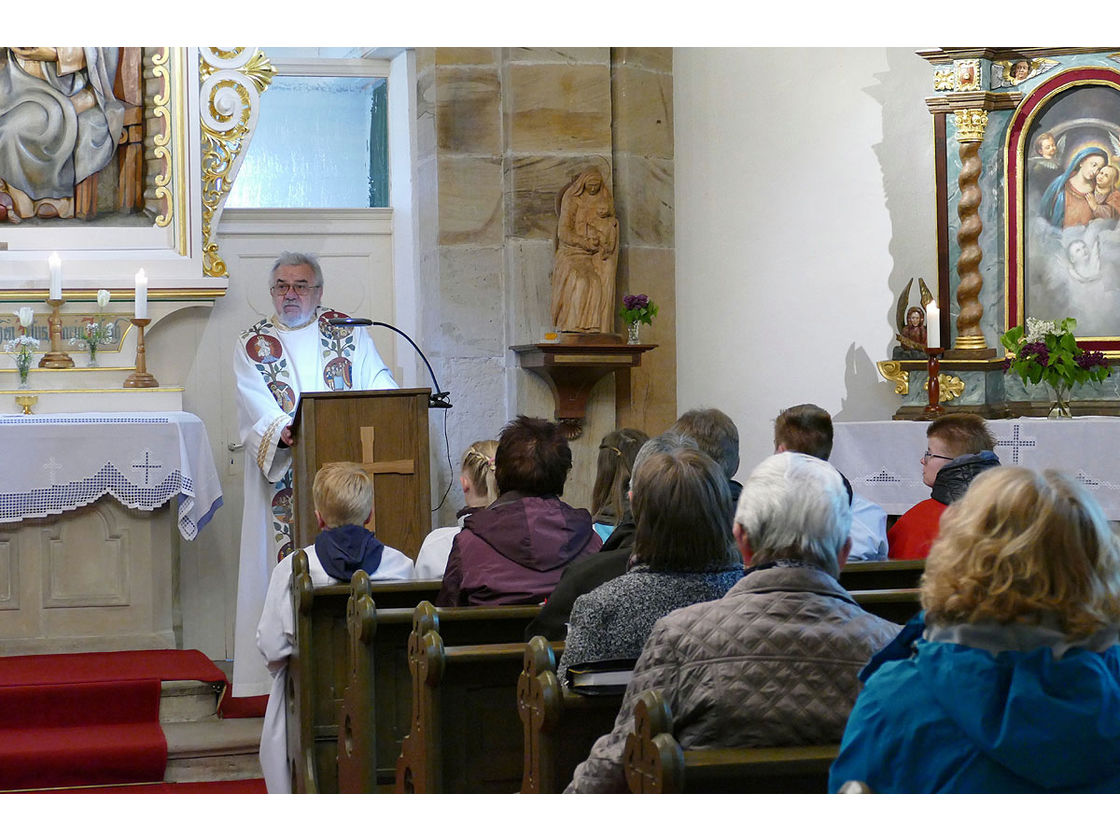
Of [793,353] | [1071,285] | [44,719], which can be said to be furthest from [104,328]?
[1071,285]

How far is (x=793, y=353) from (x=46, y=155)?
167 inches

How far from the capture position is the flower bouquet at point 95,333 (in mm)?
7273

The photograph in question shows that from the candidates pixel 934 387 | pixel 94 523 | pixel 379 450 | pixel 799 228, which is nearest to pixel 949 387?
pixel 934 387

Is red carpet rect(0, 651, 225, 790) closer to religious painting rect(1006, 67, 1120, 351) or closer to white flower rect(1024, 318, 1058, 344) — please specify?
white flower rect(1024, 318, 1058, 344)

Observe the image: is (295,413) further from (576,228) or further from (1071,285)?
(1071,285)

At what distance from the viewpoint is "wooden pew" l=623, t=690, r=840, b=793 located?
2.12 meters

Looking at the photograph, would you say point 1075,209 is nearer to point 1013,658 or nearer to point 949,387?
point 949,387

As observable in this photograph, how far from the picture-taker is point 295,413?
241 inches

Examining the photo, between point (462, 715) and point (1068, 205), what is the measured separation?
19.1ft

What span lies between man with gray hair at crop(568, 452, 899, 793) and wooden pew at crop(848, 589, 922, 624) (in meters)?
0.91

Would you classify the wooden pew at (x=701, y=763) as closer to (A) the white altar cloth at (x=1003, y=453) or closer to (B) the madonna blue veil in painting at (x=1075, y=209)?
(A) the white altar cloth at (x=1003, y=453)

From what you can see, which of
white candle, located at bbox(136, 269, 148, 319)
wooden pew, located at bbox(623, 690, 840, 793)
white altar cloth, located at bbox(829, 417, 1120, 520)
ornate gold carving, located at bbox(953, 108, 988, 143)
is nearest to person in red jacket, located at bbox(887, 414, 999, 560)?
white altar cloth, located at bbox(829, 417, 1120, 520)

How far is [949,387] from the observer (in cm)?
788

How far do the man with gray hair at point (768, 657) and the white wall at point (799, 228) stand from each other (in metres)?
5.93
